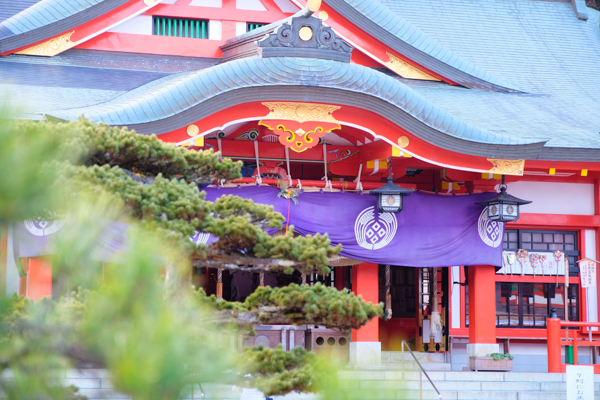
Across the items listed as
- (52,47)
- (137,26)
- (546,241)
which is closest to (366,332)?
(546,241)

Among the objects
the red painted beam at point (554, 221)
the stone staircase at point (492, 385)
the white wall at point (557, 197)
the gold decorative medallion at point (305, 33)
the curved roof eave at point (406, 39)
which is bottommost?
the stone staircase at point (492, 385)

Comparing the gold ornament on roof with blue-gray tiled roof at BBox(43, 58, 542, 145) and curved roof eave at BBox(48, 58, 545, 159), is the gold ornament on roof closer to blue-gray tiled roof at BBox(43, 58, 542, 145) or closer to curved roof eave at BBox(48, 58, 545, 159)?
curved roof eave at BBox(48, 58, 545, 159)

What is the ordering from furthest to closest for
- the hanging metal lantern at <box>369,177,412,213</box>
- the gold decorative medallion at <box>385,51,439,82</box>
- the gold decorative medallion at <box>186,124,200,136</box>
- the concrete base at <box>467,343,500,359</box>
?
the gold decorative medallion at <box>385,51,439,82</box>
the concrete base at <box>467,343,500,359</box>
the hanging metal lantern at <box>369,177,412,213</box>
the gold decorative medallion at <box>186,124,200,136</box>

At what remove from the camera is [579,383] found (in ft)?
29.1

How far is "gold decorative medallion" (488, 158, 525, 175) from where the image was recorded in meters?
10.4

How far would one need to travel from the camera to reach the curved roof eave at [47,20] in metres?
10.8

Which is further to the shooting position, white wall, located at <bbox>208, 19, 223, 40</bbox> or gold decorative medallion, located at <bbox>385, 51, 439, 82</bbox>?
gold decorative medallion, located at <bbox>385, 51, 439, 82</bbox>

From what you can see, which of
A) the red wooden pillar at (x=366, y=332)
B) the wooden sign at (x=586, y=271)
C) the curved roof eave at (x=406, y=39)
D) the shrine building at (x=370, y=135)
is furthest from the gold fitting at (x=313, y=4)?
the wooden sign at (x=586, y=271)

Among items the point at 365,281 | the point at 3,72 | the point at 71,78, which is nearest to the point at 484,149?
the point at 365,281

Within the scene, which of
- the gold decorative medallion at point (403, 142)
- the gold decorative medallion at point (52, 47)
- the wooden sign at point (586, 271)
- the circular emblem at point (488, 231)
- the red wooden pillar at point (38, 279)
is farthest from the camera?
the wooden sign at point (586, 271)

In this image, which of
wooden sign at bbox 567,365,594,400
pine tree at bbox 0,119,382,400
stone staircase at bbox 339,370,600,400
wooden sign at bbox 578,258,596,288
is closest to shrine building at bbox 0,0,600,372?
wooden sign at bbox 578,258,596,288

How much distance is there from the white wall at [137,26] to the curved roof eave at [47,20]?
362 millimetres

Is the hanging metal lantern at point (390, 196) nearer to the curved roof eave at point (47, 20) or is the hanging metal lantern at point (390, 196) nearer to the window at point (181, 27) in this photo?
the window at point (181, 27)

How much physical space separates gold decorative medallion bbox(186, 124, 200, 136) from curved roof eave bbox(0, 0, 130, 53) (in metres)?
3.00
